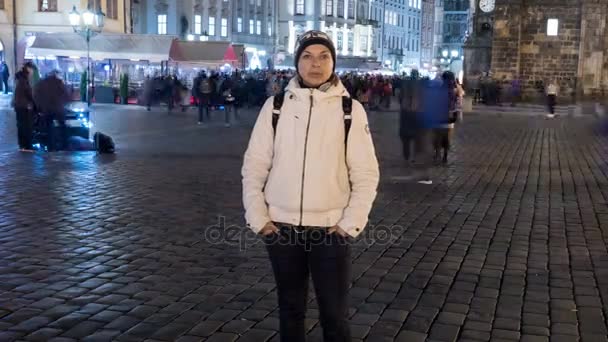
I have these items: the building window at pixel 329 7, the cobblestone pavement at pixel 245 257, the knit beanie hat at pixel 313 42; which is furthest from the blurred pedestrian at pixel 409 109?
the building window at pixel 329 7

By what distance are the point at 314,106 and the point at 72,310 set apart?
105 inches

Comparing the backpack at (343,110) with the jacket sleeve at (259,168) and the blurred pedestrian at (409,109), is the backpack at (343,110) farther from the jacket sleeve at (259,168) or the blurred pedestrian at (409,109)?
the blurred pedestrian at (409,109)

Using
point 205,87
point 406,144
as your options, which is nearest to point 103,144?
point 406,144

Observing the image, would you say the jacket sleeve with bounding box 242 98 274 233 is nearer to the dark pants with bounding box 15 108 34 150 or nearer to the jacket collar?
the jacket collar

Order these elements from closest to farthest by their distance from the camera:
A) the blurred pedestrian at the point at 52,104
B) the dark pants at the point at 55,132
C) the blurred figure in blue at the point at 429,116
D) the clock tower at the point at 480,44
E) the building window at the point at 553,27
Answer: the blurred figure in blue at the point at 429,116 < the blurred pedestrian at the point at 52,104 < the dark pants at the point at 55,132 < the building window at the point at 553,27 < the clock tower at the point at 480,44

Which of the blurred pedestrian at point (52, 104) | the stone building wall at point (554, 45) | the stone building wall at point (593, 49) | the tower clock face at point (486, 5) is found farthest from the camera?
the tower clock face at point (486, 5)

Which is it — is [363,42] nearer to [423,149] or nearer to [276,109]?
[423,149]

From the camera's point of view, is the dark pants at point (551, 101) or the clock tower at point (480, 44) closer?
the dark pants at point (551, 101)

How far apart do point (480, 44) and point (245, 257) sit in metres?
39.7

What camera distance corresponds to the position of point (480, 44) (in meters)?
44.5

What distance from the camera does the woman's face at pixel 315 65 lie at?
12.1 ft

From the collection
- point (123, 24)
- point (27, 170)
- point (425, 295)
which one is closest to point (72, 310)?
point (425, 295)

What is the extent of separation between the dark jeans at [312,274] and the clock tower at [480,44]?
136ft

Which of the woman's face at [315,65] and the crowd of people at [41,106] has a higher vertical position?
the woman's face at [315,65]
